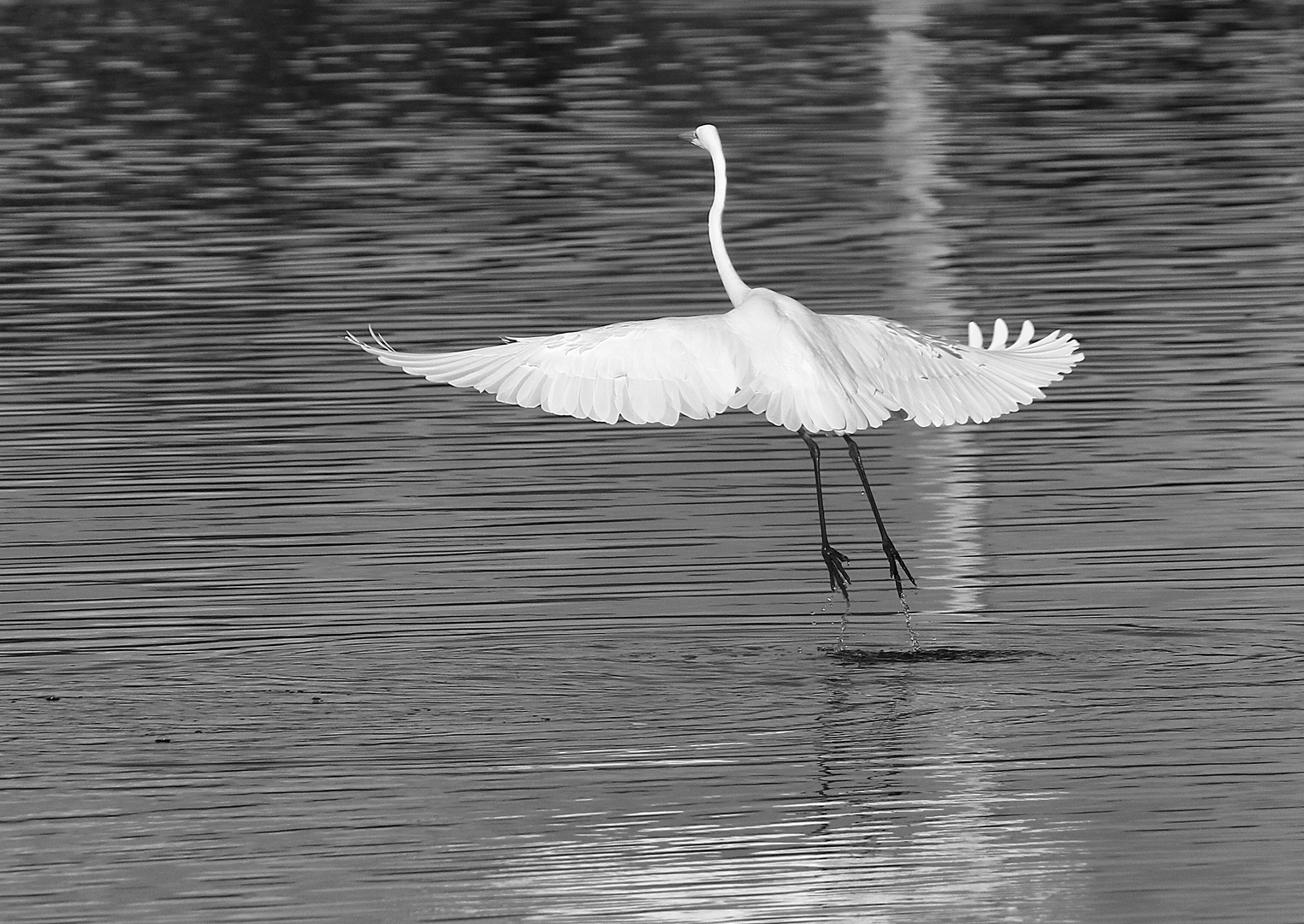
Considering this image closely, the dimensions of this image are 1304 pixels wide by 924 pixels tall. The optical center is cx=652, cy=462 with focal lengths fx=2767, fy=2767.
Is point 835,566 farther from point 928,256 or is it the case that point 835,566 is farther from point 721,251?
point 928,256

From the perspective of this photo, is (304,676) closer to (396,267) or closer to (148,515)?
(148,515)

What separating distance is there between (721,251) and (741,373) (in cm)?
140

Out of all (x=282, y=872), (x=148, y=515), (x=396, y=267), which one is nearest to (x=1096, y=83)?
(x=396, y=267)

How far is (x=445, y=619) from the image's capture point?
1312cm

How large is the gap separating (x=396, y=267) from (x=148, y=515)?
9204 millimetres

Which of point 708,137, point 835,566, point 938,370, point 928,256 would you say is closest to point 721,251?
point 708,137

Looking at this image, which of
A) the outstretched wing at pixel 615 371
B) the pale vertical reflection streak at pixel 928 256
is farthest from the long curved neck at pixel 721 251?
the pale vertical reflection streak at pixel 928 256

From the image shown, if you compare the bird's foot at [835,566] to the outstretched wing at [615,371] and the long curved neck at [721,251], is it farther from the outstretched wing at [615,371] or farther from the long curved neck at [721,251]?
the long curved neck at [721,251]

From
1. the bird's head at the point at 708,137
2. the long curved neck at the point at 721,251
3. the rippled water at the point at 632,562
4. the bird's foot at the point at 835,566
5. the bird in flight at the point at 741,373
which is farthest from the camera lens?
→ the bird's head at the point at 708,137

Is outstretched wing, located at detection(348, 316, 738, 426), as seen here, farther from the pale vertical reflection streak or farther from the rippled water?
the pale vertical reflection streak

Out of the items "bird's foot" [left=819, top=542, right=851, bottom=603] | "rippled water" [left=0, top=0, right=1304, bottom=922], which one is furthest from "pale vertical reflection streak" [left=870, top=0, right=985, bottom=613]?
"bird's foot" [left=819, top=542, right=851, bottom=603]

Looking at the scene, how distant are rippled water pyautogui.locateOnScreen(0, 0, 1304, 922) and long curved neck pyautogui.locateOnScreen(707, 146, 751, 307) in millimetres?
1407

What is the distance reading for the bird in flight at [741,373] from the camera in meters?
12.7

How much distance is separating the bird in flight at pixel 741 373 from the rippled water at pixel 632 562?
38.9 inches
